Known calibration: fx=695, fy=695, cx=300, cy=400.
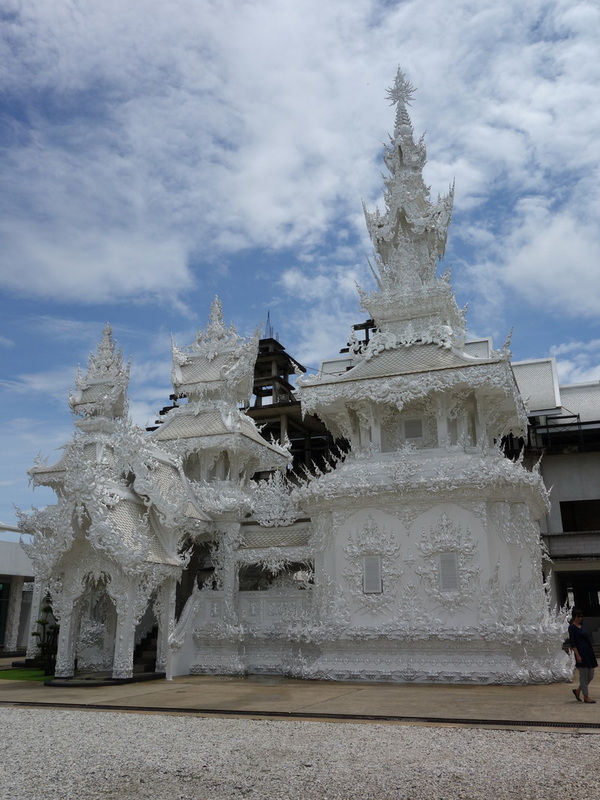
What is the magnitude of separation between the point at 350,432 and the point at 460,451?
2.84 m

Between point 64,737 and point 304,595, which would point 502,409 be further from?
point 64,737

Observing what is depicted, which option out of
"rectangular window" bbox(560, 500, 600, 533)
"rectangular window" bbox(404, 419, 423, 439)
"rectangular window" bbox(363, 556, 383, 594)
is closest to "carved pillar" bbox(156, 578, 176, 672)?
"rectangular window" bbox(363, 556, 383, 594)

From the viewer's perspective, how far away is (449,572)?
13.7 m

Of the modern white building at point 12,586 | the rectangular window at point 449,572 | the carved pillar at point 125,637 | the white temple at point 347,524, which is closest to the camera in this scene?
the carved pillar at point 125,637

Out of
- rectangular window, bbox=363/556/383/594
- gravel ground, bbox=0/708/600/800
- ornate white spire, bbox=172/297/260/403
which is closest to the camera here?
gravel ground, bbox=0/708/600/800

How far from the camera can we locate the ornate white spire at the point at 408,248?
17.0 m


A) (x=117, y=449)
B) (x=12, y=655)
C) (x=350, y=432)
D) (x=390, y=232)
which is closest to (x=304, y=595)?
(x=350, y=432)

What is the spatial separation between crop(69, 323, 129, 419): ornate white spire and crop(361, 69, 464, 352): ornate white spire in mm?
6646

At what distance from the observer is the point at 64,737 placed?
737 centimetres

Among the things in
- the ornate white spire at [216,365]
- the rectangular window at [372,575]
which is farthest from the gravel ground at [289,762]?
the ornate white spire at [216,365]

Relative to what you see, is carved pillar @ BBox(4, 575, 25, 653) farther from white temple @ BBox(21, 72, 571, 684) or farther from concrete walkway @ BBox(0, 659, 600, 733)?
concrete walkway @ BBox(0, 659, 600, 733)

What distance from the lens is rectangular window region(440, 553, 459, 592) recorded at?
13.6 m

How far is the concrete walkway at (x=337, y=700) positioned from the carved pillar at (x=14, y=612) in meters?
14.4

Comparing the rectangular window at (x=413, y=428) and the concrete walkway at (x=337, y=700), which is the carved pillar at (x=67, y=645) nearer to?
the concrete walkway at (x=337, y=700)
